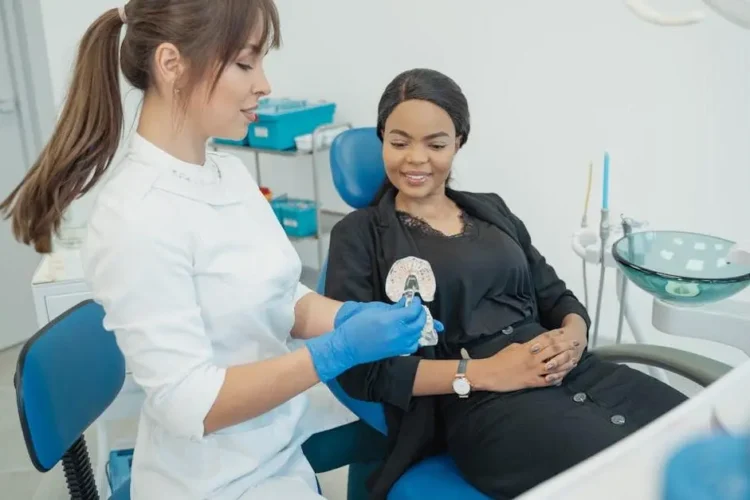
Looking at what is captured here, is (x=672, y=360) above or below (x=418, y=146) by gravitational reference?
below

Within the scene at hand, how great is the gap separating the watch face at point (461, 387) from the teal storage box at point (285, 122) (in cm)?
182

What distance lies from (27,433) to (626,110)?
209cm

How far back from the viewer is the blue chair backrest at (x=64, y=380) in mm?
1060

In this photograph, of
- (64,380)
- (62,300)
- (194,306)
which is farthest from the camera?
(62,300)

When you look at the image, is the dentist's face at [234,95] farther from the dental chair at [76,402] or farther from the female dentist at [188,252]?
the dental chair at [76,402]

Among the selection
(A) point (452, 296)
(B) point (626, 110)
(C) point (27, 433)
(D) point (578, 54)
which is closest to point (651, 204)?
(B) point (626, 110)

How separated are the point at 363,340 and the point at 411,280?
0.41 meters

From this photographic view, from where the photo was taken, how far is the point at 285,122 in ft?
9.45

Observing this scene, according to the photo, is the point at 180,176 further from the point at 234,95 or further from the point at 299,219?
the point at 299,219

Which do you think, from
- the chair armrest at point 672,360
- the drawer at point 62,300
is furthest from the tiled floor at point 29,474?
the chair armrest at point 672,360

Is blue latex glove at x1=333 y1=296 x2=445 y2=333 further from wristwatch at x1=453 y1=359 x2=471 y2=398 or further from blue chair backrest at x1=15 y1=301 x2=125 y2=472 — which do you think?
blue chair backrest at x1=15 y1=301 x2=125 y2=472

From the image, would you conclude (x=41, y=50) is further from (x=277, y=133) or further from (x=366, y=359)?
(x=366, y=359)

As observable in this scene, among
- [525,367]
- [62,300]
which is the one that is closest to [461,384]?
[525,367]

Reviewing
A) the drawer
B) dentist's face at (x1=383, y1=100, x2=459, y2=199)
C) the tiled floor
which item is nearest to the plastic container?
the tiled floor
